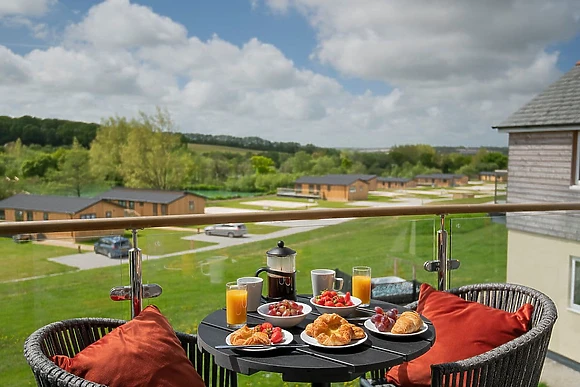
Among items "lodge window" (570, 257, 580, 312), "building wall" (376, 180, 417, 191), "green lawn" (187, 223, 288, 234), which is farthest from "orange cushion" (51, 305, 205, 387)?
"building wall" (376, 180, 417, 191)

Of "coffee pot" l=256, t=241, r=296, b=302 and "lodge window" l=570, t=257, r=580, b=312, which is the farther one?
"lodge window" l=570, t=257, r=580, b=312

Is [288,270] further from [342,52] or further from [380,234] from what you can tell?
[342,52]

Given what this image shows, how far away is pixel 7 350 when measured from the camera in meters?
1.98

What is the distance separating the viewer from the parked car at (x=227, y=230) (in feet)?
7.15

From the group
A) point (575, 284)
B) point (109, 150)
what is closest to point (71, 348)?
point (575, 284)

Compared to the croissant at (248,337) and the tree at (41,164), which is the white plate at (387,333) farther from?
the tree at (41,164)

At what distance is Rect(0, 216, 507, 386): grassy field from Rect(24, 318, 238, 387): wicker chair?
0.23 m

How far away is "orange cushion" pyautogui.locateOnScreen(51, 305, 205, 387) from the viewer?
136cm

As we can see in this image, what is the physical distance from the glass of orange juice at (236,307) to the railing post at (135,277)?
0.58m

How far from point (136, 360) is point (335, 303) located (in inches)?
25.4

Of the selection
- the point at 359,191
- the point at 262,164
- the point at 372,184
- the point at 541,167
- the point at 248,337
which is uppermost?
the point at 262,164

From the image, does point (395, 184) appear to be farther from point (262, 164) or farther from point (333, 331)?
point (333, 331)

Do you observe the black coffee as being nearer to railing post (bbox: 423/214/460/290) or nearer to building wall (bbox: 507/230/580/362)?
railing post (bbox: 423/214/460/290)

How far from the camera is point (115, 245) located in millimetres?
2029
